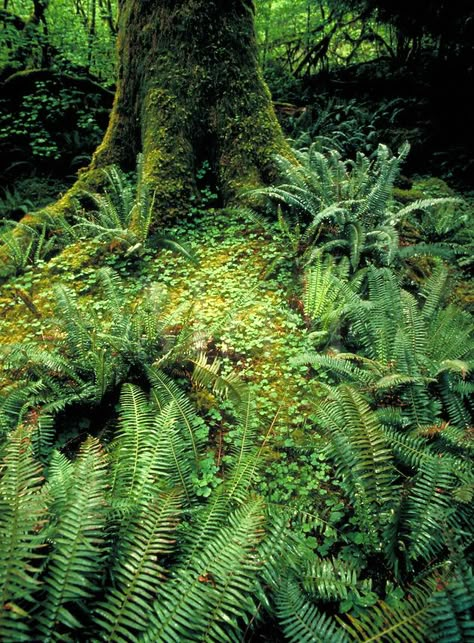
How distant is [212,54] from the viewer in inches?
181

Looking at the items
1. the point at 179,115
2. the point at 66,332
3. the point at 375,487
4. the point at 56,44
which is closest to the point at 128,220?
the point at 179,115

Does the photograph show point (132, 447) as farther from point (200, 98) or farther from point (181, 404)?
point (200, 98)

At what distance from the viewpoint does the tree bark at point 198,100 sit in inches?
179

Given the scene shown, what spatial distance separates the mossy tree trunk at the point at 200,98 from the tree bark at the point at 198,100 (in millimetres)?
10

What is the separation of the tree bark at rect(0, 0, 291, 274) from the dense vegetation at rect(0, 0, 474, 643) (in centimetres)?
21

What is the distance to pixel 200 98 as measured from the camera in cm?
462

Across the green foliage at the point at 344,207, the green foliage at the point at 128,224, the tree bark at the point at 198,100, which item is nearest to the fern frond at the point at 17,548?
the green foliage at the point at 128,224

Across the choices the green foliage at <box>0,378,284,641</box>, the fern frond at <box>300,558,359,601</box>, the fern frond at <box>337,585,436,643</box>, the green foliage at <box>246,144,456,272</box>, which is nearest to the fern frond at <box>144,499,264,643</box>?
the green foliage at <box>0,378,284,641</box>

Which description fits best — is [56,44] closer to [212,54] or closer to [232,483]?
[212,54]

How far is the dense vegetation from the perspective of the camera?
1556 mm

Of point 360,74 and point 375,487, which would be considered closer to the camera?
point 375,487

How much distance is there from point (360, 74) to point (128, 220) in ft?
32.1

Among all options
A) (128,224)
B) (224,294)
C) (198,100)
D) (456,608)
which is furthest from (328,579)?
(198,100)

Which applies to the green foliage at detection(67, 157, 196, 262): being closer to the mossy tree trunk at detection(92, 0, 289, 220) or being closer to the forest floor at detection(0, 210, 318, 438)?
the forest floor at detection(0, 210, 318, 438)
